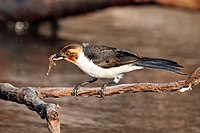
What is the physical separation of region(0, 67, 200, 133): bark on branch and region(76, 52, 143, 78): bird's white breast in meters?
0.13

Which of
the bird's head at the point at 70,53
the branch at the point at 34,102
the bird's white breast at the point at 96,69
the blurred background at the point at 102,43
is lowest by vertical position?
the branch at the point at 34,102

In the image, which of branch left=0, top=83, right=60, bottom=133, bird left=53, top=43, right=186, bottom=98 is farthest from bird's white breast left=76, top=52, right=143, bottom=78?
branch left=0, top=83, right=60, bottom=133

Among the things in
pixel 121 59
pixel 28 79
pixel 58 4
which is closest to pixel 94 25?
pixel 58 4

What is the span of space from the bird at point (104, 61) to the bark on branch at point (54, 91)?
92mm

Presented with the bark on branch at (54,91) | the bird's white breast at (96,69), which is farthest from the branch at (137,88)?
the bird's white breast at (96,69)

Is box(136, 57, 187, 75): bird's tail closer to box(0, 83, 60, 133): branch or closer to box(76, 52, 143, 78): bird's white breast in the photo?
box(76, 52, 143, 78): bird's white breast

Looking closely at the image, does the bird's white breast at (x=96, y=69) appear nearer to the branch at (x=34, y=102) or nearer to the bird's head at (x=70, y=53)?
the bird's head at (x=70, y=53)

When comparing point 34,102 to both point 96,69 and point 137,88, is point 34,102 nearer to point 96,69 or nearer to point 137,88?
point 96,69

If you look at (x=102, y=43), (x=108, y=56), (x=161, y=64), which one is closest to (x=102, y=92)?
(x=108, y=56)

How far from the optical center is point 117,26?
12695 millimetres

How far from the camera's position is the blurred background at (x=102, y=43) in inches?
253

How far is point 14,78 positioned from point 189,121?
2316 millimetres

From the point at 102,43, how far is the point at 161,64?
5.89 meters

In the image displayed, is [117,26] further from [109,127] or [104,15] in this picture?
[109,127]
